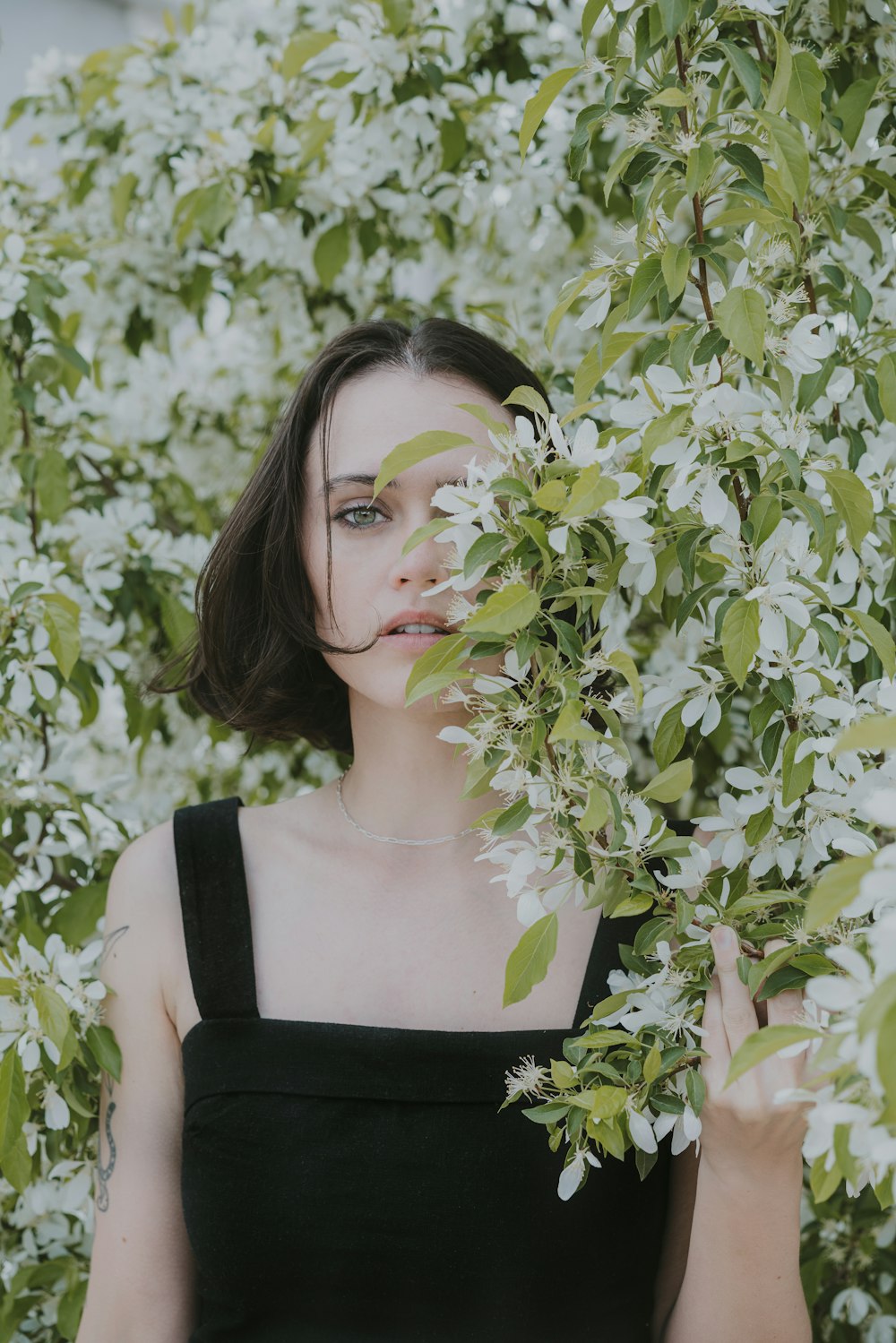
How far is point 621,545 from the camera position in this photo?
95cm

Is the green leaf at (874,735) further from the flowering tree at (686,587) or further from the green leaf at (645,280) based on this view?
the green leaf at (645,280)

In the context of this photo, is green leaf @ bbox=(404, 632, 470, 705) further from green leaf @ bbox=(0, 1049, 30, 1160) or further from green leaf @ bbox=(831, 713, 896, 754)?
green leaf @ bbox=(0, 1049, 30, 1160)

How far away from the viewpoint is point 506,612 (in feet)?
2.67

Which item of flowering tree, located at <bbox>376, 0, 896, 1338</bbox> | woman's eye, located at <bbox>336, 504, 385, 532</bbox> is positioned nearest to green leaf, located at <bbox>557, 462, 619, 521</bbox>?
flowering tree, located at <bbox>376, 0, 896, 1338</bbox>

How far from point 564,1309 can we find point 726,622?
71 cm

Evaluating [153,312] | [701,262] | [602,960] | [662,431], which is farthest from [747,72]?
[153,312]

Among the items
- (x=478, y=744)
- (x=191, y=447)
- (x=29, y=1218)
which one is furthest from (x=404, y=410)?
(x=191, y=447)

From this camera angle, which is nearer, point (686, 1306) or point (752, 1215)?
point (752, 1215)

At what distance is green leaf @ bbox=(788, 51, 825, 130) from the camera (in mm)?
953

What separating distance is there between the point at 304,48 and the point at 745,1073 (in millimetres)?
1318

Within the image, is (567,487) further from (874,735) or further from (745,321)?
(874,735)

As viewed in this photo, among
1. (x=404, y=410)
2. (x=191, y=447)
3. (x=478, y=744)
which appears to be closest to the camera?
(x=478, y=744)

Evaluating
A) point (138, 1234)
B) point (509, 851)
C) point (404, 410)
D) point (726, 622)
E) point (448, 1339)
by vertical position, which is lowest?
point (448, 1339)

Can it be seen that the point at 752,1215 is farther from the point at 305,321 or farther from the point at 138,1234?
the point at 305,321
